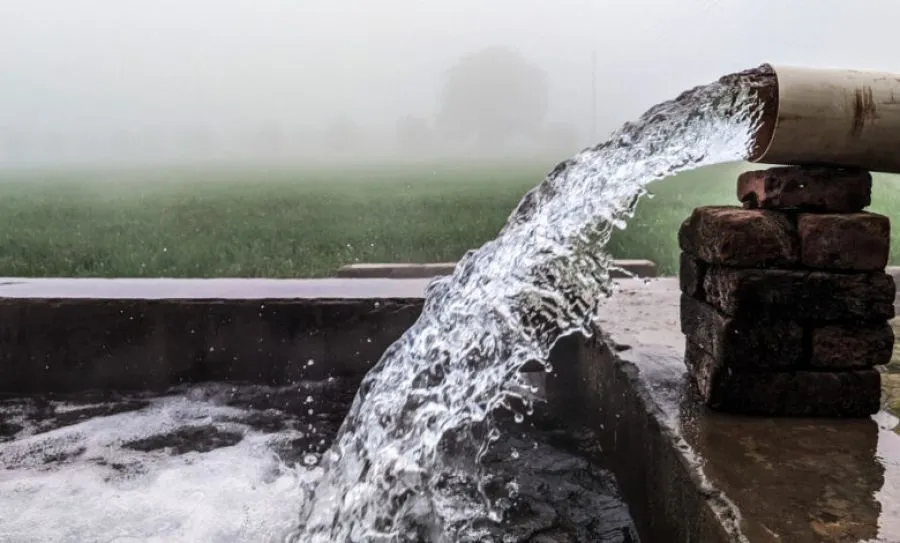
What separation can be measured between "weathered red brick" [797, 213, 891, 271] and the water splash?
0.86ft

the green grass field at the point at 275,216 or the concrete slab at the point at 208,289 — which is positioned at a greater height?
the concrete slab at the point at 208,289

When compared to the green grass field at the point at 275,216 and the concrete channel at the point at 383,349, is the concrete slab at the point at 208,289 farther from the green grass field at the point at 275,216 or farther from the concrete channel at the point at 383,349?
the green grass field at the point at 275,216

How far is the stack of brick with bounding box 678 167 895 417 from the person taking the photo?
1.61 meters

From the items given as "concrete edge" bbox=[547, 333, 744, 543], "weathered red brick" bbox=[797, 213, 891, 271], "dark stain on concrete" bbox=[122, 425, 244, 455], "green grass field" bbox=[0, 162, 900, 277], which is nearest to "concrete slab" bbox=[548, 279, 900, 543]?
"concrete edge" bbox=[547, 333, 744, 543]

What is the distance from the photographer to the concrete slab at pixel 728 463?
1.11 meters

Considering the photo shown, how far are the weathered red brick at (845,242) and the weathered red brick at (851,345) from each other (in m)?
0.14

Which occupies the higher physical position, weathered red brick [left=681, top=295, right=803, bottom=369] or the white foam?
weathered red brick [left=681, top=295, right=803, bottom=369]

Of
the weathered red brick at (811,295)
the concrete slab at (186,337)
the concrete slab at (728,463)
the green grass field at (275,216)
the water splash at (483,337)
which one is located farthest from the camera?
the green grass field at (275,216)

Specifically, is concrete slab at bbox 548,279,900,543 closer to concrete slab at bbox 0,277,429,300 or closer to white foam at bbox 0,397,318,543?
white foam at bbox 0,397,318,543

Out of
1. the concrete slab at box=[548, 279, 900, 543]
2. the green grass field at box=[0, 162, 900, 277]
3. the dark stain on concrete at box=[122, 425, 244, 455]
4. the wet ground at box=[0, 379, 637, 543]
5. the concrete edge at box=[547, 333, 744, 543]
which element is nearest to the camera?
the concrete slab at box=[548, 279, 900, 543]

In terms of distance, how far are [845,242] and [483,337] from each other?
1025 millimetres

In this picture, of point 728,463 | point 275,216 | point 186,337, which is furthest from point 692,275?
point 275,216

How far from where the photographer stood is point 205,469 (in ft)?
7.30

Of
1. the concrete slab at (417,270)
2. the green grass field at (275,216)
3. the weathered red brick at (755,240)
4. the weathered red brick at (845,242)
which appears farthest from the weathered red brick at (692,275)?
the green grass field at (275,216)
